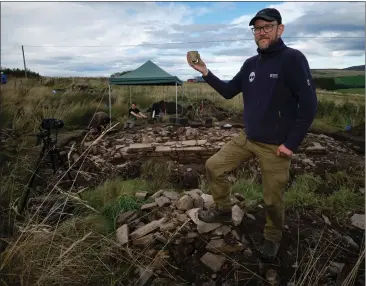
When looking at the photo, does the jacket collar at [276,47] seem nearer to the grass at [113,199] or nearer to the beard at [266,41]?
the beard at [266,41]

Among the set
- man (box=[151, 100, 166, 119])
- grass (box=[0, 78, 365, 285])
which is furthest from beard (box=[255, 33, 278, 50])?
man (box=[151, 100, 166, 119])

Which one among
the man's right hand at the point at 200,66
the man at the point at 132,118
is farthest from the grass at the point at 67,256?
the man at the point at 132,118

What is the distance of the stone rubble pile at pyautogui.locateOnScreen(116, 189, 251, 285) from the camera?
137 inches

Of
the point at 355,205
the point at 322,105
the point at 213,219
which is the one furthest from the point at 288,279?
the point at 322,105

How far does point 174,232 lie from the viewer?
3.72 m

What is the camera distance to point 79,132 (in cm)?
1040

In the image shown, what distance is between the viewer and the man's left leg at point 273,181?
3191 mm

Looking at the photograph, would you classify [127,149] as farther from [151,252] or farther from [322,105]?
[322,105]

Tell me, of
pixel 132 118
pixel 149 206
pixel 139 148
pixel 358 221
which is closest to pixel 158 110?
pixel 132 118

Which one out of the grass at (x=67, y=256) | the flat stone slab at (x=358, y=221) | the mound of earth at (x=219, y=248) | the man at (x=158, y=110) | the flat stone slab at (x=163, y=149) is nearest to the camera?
the grass at (x=67, y=256)

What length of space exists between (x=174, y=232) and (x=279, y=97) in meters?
1.67

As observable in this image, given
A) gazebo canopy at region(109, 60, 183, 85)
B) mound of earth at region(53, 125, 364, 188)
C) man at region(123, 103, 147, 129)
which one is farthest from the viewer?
gazebo canopy at region(109, 60, 183, 85)

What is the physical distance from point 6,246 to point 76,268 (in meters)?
0.59

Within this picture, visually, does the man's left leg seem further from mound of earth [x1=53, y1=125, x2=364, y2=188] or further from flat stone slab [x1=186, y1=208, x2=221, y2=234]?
mound of earth [x1=53, y1=125, x2=364, y2=188]
